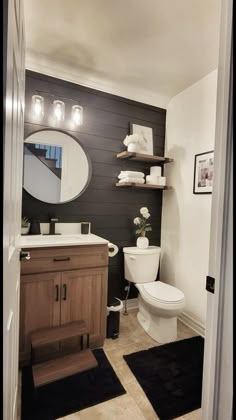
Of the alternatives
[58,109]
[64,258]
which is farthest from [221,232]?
[58,109]

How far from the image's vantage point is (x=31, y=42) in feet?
5.71

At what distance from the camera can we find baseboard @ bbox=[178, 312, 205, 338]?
2.08 metres

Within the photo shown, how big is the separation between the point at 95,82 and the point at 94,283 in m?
1.95

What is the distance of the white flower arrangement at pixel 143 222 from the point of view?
2.38 meters

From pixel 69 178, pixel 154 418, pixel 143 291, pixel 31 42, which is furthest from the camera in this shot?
pixel 69 178

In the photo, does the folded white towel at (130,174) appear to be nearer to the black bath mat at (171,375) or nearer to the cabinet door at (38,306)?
the cabinet door at (38,306)

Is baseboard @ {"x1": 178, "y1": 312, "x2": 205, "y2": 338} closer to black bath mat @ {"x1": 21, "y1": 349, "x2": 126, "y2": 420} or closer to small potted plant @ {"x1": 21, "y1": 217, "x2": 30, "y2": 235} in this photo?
black bath mat @ {"x1": 21, "y1": 349, "x2": 126, "y2": 420}

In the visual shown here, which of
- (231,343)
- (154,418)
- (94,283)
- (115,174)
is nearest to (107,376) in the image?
(154,418)

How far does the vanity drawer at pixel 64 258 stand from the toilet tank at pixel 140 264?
0.50 metres

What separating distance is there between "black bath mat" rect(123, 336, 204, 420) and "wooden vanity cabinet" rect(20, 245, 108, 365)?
1.37 ft

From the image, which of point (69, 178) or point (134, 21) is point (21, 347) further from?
point (134, 21)

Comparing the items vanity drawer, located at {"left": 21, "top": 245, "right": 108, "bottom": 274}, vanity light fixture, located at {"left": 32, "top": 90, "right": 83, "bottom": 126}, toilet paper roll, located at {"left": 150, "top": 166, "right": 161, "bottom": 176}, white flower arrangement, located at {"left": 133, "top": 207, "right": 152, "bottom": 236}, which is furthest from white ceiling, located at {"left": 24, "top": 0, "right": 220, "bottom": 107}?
vanity drawer, located at {"left": 21, "top": 245, "right": 108, "bottom": 274}

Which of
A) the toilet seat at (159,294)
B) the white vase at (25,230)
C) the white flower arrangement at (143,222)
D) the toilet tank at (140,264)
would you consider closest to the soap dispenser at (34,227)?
the white vase at (25,230)

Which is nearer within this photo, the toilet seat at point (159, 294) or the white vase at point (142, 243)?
the toilet seat at point (159, 294)
